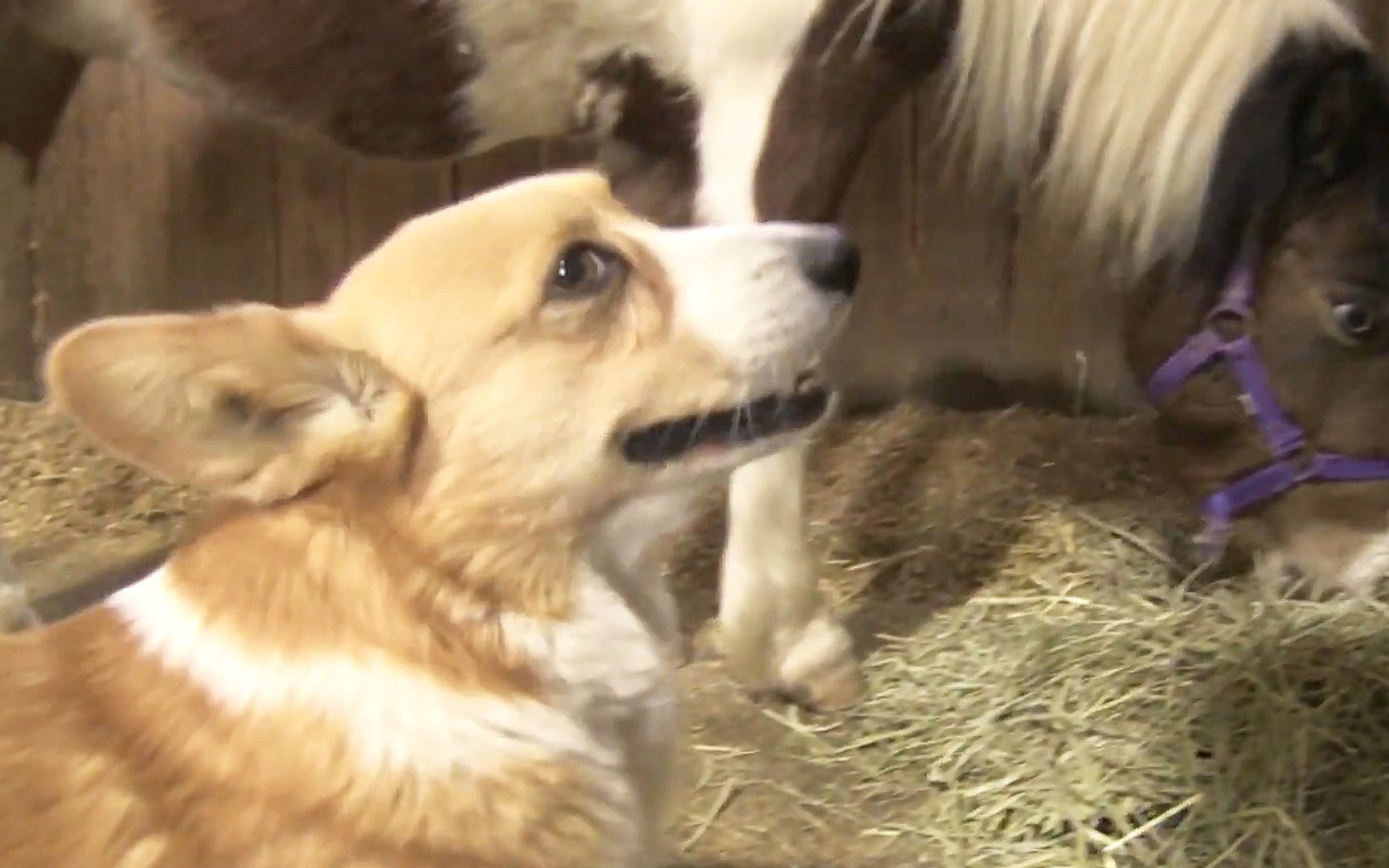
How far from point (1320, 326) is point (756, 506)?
2.34ft

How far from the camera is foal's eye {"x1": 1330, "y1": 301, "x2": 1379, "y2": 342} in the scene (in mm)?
1597

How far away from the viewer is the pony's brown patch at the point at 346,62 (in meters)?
1.83

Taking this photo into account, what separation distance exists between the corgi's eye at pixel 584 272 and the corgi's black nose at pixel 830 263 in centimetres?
15

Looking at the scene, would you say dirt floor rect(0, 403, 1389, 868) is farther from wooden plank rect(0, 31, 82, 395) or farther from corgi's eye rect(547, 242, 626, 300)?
corgi's eye rect(547, 242, 626, 300)

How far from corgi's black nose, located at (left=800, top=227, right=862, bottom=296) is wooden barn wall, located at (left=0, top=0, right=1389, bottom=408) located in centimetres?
134

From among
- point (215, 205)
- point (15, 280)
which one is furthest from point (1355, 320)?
point (15, 280)

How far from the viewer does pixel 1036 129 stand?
1.73 m

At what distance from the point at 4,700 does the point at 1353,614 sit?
4.70ft

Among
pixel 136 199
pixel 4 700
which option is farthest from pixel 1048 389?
pixel 4 700

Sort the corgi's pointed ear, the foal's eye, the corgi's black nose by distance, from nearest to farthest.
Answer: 1. the corgi's pointed ear
2. the corgi's black nose
3. the foal's eye

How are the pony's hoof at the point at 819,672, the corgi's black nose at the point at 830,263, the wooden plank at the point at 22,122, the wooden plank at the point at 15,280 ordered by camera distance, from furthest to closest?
the wooden plank at the point at 15,280 < the wooden plank at the point at 22,122 < the pony's hoof at the point at 819,672 < the corgi's black nose at the point at 830,263

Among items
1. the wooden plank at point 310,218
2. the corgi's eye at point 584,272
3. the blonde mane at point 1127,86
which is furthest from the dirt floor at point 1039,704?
the corgi's eye at point 584,272

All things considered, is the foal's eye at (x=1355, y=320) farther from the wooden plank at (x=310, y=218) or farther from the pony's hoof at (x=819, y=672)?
the wooden plank at (x=310, y=218)

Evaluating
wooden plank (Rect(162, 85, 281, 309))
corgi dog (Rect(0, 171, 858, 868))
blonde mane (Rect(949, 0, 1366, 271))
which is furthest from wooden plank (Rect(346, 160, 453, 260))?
corgi dog (Rect(0, 171, 858, 868))
